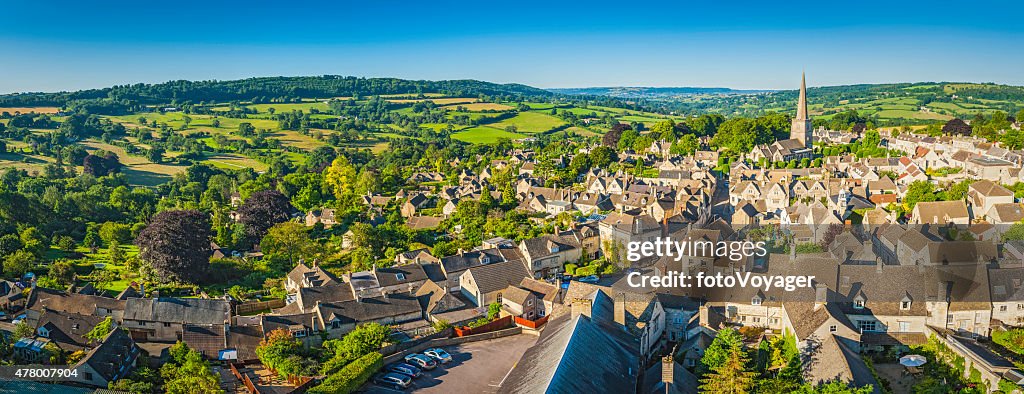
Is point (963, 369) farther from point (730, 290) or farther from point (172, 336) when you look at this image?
point (172, 336)

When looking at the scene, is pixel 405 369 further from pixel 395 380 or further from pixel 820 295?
pixel 820 295

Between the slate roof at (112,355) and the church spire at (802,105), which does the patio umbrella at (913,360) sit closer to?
the slate roof at (112,355)

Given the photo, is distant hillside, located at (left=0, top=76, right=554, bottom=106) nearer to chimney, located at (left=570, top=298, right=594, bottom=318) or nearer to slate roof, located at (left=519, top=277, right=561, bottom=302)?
slate roof, located at (left=519, top=277, right=561, bottom=302)

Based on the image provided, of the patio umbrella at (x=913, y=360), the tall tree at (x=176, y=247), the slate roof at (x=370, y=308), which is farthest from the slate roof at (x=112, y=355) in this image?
the patio umbrella at (x=913, y=360)

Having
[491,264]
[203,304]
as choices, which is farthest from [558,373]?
[203,304]

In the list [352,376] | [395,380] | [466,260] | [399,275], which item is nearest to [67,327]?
[399,275]
